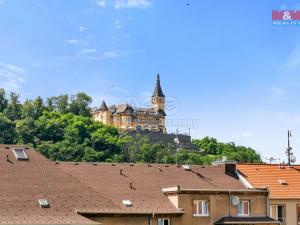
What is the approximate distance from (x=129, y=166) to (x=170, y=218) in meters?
7.11

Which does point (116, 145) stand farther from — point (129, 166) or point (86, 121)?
point (129, 166)

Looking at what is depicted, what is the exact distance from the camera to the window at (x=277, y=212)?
50.4 meters

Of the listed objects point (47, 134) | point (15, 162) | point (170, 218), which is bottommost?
point (170, 218)

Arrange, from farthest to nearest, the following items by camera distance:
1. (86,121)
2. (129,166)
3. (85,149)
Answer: (86,121) → (85,149) → (129,166)

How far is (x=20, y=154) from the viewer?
42.4 m

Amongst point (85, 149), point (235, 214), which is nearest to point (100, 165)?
point (235, 214)

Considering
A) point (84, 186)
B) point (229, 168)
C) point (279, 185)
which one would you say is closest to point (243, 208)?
point (229, 168)

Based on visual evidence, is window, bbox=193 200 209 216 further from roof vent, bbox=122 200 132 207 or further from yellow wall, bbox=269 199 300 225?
yellow wall, bbox=269 199 300 225

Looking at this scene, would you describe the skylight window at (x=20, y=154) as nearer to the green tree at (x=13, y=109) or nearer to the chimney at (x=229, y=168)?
the chimney at (x=229, y=168)

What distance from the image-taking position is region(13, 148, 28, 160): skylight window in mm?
42000

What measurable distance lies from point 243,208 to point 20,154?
18015 millimetres

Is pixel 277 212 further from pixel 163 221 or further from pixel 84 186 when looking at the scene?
pixel 84 186

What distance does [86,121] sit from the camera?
192125 mm

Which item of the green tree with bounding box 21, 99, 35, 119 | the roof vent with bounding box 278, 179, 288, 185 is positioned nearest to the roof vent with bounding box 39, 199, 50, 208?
the roof vent with bounding box 278, 179, 288, 185
